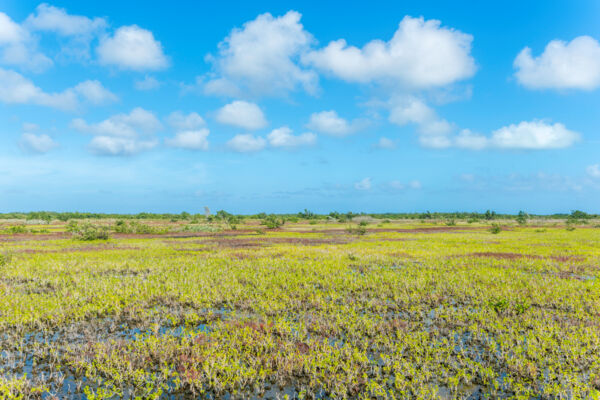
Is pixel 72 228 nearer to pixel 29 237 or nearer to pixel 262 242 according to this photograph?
pixel 29 237

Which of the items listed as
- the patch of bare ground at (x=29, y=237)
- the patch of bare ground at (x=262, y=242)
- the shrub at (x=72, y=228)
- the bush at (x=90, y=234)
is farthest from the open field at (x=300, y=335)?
the shrub at (x=72, y=228)

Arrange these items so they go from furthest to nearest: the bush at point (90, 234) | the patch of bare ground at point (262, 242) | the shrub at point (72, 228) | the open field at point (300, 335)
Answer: the shrub at point (72, 228) → the bush at point (90, 234) → the patch of bare ground at point (262, 242) → the open field at point (300, 335)

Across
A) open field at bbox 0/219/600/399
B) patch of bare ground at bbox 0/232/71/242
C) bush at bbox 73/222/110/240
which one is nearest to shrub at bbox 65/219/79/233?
patch of bare ground at bbox 0/232/71/242

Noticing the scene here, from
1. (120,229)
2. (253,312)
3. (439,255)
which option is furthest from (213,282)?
(120,229)

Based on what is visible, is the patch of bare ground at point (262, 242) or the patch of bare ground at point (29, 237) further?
the patch of bare ground at point (29, 237)

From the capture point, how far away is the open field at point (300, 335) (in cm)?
667

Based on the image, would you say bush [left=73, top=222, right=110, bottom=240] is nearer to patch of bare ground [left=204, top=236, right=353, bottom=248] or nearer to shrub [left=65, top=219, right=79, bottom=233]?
shrub [left=65, top=219, right=79, bottom=233]

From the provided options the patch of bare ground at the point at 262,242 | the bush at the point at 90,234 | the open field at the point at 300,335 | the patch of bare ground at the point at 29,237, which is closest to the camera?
the open field at the point at 300,335

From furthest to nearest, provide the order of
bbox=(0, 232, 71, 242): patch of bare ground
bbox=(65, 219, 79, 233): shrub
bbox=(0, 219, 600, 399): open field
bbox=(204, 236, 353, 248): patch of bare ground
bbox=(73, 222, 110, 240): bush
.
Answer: bbox=(65, 219, 79, 233): shrub, bbox=(0, 232, 71, 242): patch of bare ground, bbox=(73, 222, 110, 240): bush, bbox=(204, 236, 353, 248): patch of bare ground, bbox=(0, 219, 600, 399): open field

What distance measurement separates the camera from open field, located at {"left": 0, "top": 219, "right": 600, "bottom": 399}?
21.9ft

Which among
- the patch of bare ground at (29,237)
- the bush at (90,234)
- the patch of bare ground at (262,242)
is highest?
the bush at (90,234)

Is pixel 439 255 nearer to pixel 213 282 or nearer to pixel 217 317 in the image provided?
pixel 213 282

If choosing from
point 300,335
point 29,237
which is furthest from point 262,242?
point 29,237

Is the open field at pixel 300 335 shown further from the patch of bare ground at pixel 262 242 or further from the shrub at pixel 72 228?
the shrub at pixel 72 228
